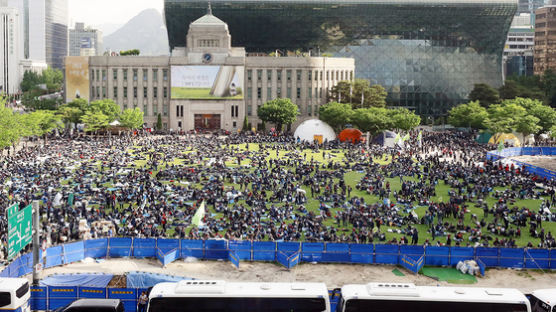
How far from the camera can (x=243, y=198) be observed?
49062 mm

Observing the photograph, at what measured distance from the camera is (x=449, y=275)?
109 feet

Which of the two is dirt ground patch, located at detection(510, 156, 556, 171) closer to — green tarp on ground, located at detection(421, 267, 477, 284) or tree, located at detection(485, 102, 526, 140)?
tree, located at detection(485, 102, 526, 140)

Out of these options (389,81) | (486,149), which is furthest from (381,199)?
(389,81)

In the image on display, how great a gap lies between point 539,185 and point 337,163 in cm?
2011

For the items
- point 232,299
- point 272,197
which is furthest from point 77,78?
point 232,299

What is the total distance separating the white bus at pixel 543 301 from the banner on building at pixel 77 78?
346 feet

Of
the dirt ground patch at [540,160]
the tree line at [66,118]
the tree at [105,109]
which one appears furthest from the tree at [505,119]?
the tree at [105,109]

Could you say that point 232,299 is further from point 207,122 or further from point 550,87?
point 550,87

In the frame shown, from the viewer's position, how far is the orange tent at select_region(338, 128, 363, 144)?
3602 inches

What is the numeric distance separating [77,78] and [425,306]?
4243 inches

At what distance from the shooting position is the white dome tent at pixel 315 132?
95.7m

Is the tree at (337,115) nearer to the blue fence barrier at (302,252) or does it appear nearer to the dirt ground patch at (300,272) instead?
the blue fence barrier at (302,252)

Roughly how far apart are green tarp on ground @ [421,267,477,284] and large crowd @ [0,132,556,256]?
297 centimetres

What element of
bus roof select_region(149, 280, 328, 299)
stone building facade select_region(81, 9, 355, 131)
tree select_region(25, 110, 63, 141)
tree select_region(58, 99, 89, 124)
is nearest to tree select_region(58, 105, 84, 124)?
tree select_region(58, 99, 89, 124)
